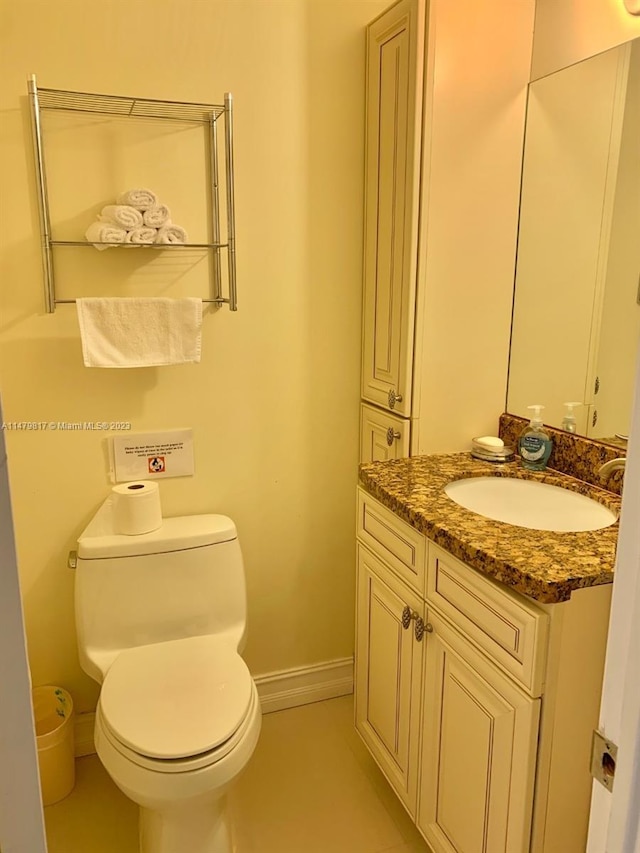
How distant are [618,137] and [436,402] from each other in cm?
79

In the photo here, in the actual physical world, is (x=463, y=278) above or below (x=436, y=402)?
above

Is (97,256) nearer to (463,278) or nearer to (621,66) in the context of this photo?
(463,278)

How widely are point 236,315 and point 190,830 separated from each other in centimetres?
133

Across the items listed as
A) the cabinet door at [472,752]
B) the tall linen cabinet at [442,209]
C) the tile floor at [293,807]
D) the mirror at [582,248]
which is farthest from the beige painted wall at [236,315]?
the cabinet door at [472,752]

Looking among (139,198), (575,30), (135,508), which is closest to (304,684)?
(135,508)


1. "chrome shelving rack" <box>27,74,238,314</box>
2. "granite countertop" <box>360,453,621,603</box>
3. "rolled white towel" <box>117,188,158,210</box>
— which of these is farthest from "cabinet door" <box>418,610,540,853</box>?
"rolled white towel" <box>117,188,158,210</box>

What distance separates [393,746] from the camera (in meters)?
1.61

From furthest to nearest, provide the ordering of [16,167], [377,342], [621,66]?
[377,342] → [16,167] → [621,66]

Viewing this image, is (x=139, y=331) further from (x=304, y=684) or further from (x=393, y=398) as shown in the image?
(x=304, y=684)

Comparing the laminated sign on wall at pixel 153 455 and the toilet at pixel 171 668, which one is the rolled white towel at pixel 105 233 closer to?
the laminated sign on wall at pixel 153 455

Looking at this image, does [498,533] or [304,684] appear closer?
[498,533]

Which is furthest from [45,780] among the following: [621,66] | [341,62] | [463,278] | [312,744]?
[621,66]

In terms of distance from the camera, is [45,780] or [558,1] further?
[45,780]

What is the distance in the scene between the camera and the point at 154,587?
1.73m
